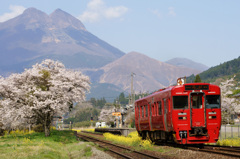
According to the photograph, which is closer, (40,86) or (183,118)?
(183,118)

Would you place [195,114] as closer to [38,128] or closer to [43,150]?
[43,150]

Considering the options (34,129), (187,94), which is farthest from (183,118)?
(34,129)

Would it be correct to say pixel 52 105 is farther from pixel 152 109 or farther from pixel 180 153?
pixel 180 153

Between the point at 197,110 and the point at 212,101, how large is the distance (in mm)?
1213

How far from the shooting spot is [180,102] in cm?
2298

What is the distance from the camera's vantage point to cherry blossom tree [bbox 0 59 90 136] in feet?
148

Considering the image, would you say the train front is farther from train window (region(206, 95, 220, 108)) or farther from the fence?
the fence

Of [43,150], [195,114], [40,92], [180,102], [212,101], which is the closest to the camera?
[195,114]

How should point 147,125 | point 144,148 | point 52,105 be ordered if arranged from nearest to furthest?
point 144,148, point 147,125, point 52,105

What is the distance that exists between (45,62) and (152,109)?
2806cm

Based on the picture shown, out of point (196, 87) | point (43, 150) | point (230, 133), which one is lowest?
point (230, 133)

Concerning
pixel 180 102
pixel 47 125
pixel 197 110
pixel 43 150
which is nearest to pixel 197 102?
pixel 197 110

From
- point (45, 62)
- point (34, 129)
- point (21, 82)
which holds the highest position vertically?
point (45, 62)

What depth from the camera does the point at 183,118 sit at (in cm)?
2273
